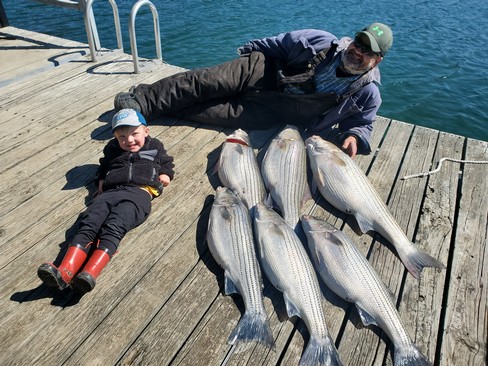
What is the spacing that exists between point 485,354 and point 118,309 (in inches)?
100

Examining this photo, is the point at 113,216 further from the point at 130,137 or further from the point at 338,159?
the point at 338,159

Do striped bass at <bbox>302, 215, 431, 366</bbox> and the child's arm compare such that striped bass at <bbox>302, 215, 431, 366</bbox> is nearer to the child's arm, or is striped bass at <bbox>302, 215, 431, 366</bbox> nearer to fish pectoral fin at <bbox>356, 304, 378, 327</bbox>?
fish pectoral fin at <bbox>356, 304, 378, 327</bbox>

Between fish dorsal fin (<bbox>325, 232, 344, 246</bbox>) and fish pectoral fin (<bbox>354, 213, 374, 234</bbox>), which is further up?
fish dorsal fin (<bbox>325, 232, 344, 246</bbox>)

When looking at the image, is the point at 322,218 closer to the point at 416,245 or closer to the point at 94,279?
the point at 416,245

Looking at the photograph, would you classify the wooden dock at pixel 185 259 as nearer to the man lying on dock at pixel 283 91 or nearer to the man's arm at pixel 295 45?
the man lying on dock at pixel 283 91

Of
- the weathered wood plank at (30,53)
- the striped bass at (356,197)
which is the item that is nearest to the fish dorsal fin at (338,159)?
the striped bass at (356,197)

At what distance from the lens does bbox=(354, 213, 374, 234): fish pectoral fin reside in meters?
3.40

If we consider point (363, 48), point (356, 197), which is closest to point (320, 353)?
point (356, 197)

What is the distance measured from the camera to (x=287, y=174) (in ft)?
12.6

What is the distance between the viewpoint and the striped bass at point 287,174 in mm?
3578

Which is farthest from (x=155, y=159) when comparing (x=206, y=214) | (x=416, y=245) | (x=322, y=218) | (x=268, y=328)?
(x=416, y=245)

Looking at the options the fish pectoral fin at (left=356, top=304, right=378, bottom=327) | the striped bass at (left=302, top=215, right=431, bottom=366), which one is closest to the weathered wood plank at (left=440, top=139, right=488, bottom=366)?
the striped bass at (left=302, top=215, right=431, bottom=366)

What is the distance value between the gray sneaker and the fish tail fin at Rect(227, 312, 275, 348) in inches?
115

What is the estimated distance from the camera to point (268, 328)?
2.54 m
